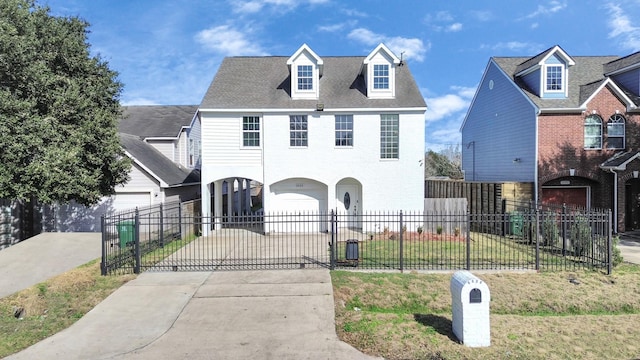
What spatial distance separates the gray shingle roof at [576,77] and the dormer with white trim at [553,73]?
0.38 metres

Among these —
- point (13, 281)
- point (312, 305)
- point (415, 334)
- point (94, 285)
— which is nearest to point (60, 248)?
point (13, 281)

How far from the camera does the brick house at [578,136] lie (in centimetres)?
1769

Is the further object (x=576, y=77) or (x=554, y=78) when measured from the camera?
(x=576, y=77)

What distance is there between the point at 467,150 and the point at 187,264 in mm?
22035

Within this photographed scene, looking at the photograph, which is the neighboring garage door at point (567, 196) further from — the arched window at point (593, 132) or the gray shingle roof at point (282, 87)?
the gray shingle roof at point (282, 87)

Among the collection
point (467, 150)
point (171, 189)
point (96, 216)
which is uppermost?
point (467, 150)

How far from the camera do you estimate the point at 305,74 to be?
59.8 feet

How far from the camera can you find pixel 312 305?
8227 millimetres

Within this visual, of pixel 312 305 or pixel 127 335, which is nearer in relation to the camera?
pixel 127 335

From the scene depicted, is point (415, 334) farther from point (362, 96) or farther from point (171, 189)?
point (171, 189)

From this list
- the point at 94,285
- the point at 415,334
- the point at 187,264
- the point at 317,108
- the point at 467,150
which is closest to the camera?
the point at 415,334

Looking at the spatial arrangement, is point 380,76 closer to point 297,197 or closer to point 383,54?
point 383,54

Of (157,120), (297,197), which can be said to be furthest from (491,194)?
(157,120)

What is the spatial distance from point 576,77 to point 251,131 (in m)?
18.7
